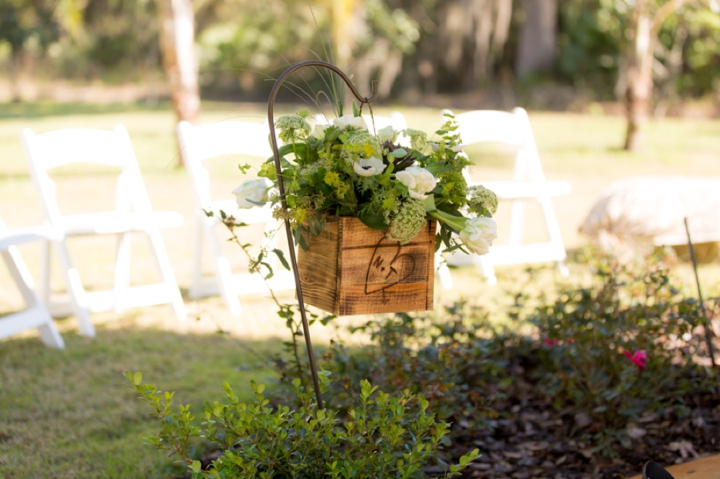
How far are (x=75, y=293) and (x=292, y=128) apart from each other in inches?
106

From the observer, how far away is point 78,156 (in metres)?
4.50

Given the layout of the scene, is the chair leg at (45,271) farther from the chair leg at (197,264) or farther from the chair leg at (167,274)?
the chair leg at (197,264)

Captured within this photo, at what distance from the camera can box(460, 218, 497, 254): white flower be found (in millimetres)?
1849

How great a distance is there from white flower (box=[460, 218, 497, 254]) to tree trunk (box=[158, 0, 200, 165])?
8.50 meters

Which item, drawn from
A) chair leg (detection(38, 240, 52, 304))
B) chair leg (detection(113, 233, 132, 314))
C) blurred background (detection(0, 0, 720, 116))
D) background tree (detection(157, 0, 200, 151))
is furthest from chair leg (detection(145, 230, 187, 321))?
blurred background (detection(0, 0, 720, 116))

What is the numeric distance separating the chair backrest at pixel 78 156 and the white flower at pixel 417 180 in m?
2.89

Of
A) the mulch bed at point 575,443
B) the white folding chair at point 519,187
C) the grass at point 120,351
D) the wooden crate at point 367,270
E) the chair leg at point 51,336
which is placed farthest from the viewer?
the white folding chair at point 519,187

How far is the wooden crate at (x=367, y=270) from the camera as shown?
1918mm

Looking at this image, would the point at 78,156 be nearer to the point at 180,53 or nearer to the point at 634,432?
the point at 634,432

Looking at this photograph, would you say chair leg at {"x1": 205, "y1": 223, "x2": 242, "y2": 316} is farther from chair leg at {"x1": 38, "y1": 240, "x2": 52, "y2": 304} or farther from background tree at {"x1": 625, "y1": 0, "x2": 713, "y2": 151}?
background tree at {"x1": 625, "y1": 0, "x2": 713, "y2": 151}

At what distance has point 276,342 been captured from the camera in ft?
13.4

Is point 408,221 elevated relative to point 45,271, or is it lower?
elevated

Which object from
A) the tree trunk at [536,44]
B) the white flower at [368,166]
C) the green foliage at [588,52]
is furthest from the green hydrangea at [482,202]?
the tree trunk at [536,44]

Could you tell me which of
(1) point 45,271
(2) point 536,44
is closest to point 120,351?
(1) point 45,271
